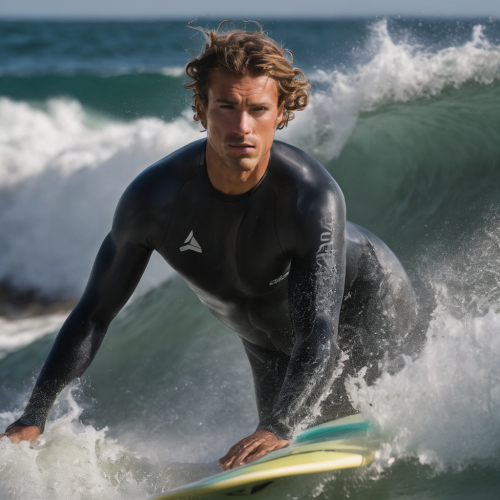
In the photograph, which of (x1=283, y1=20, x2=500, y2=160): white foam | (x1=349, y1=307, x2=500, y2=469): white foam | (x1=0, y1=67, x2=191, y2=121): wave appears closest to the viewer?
(x1=349, y1=307, x2=500, y2=469): white foam

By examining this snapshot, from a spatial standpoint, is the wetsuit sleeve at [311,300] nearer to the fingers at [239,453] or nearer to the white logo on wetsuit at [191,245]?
the fingers at [239,453]

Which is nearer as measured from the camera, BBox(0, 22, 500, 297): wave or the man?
the man

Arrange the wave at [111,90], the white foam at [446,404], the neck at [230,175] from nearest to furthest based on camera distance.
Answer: the neck at [230,175]
the white foam at [446,404]
the wave at [111,90]

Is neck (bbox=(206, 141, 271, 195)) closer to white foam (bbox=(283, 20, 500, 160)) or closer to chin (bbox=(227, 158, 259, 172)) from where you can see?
chin (bbox=(227, 158, 259, 172))

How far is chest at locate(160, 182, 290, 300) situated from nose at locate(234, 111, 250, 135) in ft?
0.73

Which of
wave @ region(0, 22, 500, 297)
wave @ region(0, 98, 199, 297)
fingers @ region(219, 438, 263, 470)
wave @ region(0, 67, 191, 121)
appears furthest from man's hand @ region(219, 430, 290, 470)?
wave @ region(0, 67, 191, 121)

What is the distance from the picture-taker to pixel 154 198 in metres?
1.93

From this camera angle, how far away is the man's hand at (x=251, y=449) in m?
1.64

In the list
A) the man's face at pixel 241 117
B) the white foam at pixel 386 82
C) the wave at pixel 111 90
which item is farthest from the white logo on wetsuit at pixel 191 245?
the wave at pixel 111 90

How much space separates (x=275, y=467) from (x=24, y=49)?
14.8 meters

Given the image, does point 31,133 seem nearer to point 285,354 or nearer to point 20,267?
point 20,267

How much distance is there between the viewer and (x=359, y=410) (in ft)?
7.55

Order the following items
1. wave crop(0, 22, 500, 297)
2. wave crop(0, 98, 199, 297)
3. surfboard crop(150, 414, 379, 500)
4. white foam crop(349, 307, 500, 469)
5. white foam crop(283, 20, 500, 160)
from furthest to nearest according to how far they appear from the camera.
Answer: wave crop(0, 98, 199, 297), white foam crop(283, 20, 500, 160), wave crop(0, 22, 500, 297), white foam crop(349, 307, 500, 469), surfboard crop(150, 414, 379, 500)

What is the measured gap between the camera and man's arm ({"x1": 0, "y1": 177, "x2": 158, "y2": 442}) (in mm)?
1959
